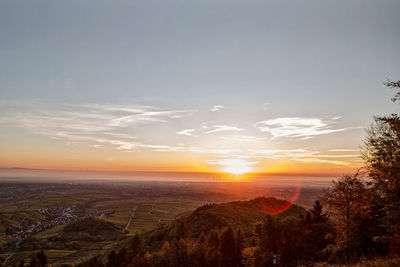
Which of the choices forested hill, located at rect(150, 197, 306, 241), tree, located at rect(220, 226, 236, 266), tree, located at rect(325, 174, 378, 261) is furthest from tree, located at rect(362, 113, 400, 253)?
forested hill, located at rect(150, 197, 306, 241)

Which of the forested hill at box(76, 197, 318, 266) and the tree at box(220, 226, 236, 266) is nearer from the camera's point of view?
the forested hill at box(76, 197, 318, 266)

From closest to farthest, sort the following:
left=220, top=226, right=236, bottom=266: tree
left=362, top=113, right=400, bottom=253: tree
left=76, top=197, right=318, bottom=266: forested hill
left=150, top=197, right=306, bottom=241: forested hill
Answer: left=362, top=113, right=400, bottom=253: tree, left=76, top=197, right=318, bottom=266: forested hill, left=220, top=226, right=236, bottom=266: tree, left=150, top=197, right=306, bottom=241: forested hill

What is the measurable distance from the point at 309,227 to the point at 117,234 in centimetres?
17555

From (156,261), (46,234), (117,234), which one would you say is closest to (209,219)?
(156,261)

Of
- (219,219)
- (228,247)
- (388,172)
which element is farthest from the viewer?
(219,219)

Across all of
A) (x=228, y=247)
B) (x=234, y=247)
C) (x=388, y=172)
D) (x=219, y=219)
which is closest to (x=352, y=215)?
(x=388, y=172)

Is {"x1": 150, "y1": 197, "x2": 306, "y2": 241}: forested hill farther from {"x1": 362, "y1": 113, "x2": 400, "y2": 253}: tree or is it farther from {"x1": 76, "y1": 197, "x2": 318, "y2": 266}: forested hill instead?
{"x1": 362, "y1": 113, "x2": 400, "y2": 253}: tree

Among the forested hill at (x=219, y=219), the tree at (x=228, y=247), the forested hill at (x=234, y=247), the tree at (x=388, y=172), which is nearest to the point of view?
the tree at (x=388, y=172)

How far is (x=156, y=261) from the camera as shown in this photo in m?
48.5

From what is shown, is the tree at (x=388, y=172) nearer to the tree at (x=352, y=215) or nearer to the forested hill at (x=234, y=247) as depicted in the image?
the tree at (x=352, y=215)

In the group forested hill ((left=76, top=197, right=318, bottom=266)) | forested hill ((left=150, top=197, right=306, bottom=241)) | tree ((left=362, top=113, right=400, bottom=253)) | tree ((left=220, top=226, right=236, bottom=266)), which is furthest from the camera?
forested hill ((left=150, top=197, right=306, bottom=241))

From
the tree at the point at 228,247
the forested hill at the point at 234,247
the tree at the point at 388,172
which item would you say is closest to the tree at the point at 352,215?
the tree at the point at 388,172

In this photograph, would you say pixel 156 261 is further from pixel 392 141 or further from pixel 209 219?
pixel 209 219

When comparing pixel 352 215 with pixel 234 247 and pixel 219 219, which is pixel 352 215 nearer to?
pixel 234 247
